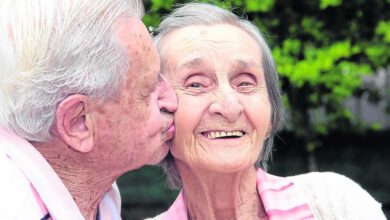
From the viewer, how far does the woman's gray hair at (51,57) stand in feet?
7.42

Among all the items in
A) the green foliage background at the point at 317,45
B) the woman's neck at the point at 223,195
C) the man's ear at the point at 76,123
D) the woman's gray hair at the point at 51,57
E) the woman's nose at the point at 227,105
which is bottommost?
the green foliage background at the point at 317,45

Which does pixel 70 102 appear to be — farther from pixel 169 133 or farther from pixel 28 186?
pixel 169 133

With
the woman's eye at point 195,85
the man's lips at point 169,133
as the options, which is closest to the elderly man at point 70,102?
the man's lips at point 169,133

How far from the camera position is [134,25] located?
244cm

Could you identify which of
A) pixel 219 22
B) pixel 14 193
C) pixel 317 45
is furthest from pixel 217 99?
pixel 317 45

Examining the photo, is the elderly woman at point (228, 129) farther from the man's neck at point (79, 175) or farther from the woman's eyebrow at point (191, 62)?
the man's neck at point (79, 175)

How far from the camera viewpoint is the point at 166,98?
272 cm

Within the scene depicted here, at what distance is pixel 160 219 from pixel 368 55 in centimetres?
361

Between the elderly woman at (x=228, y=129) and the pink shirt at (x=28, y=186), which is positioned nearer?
the pink shirt at (x=28, y=186)

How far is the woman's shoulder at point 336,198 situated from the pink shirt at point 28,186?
93cm

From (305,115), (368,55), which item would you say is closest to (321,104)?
(305,115)

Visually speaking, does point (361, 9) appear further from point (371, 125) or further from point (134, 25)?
point (134, 25)

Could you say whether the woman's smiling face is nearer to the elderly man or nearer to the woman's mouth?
the woman's mouth

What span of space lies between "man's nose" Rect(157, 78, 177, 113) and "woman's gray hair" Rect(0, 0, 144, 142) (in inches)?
12.1
